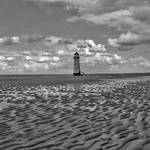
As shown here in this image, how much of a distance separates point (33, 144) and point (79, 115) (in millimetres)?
7951

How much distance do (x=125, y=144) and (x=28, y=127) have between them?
6.38 meters

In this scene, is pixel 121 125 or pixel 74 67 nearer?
pixel 121 125

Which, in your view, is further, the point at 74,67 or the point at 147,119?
the point at 74,67

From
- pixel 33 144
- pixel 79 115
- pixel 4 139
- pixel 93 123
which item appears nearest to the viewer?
pixel 33 144

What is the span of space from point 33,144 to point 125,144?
13.7 ft

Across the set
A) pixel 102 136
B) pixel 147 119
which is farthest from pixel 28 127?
pixel 147 119

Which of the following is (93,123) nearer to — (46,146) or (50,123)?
(50,123)

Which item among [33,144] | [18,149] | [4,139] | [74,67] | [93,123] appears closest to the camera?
[18,149]

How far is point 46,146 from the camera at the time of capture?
36.6 feet

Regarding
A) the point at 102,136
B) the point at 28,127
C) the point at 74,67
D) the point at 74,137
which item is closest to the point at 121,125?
the point at 102,136

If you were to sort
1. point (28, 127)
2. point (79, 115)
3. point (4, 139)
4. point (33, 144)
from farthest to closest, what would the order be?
point (79, 115) → point (28, 127) → point (4, 139) → point (33, 144)

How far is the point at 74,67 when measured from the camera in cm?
14838

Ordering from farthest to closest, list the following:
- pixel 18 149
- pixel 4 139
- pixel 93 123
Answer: pixel 93 123 → pixel 4 139 → pixel 18 149

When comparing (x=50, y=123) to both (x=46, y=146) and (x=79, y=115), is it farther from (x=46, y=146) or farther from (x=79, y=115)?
(x=46, y=146)
